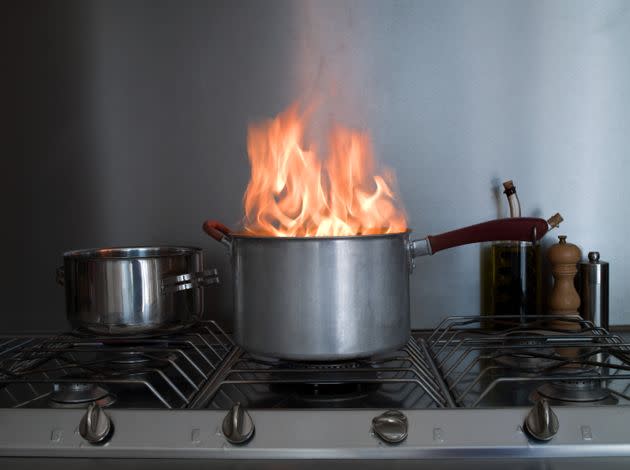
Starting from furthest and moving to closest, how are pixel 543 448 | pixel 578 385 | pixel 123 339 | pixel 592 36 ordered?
1. pixel 592 36
2. pixel 123 339
3. pixel 578 385
4. pixel 543 448

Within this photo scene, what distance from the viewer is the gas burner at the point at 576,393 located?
729 millimetres

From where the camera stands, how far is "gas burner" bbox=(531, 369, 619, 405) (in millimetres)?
729

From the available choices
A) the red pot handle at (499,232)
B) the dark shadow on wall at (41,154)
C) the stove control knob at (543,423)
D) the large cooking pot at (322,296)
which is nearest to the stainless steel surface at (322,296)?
the large cooking pot at (322,296)

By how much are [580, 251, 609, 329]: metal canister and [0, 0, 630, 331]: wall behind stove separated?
11 cm

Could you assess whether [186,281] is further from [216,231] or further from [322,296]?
[322,296]

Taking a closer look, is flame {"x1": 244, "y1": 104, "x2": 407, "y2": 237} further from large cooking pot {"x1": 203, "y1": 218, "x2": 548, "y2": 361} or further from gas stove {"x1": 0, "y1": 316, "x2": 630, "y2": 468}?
gas stove {"x1": 0, "y1": 316, "x2": 630, "y2": 468}

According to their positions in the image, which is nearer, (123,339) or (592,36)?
(123,339)

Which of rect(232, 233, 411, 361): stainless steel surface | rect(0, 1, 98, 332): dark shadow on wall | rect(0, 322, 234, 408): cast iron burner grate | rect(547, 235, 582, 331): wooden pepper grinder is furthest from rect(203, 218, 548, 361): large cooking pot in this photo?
rect(0, 1, 98, 332): dark shadow on wall

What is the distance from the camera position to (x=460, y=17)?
1204 millimetres

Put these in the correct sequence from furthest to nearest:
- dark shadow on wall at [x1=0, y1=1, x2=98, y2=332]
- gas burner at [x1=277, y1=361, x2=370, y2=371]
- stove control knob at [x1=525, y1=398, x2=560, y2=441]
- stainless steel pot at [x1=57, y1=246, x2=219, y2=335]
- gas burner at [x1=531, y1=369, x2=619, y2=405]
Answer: dark shadow on wall at [x1=0, y1=1, x2=98, y2=332]
stainless steel pot at [x1=57, y1=246, x2=219, y2=335]
gas burner at [x1=277, y1=361, x2=370, y2=371]
gas burner at [x1=531, y1=369, x2=619, y2=405]
stove control knob at [x1=525, y1=398, x2=560, y2=441]

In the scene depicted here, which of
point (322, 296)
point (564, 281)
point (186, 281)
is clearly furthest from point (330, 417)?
point (564, 281)

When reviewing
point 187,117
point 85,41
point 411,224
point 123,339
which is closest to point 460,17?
point 411,224

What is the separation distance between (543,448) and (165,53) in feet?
3.11

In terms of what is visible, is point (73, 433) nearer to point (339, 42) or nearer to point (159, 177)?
point (159, 177)
